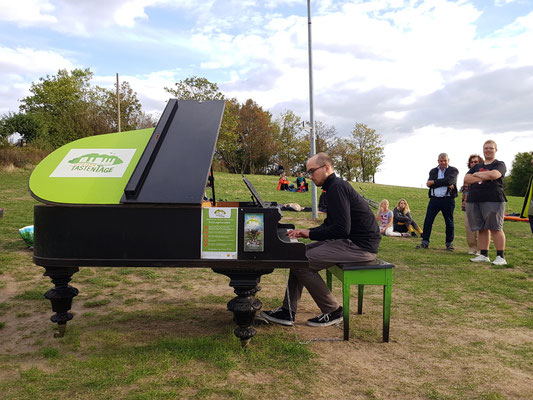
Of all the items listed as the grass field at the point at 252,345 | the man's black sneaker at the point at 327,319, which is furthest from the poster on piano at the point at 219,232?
the man's black sneaker at the point at 327,319

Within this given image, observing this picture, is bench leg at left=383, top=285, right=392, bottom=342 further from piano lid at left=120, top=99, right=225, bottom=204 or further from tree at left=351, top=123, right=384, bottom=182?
tree at left=351, top=123, right=384, bottom=182

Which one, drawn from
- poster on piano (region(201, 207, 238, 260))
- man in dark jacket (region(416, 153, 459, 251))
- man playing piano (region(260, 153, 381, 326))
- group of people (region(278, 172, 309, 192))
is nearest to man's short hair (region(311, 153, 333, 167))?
man playing piano (region(260, 153, 381, 326))

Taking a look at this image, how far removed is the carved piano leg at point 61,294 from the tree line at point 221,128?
32.0 metres

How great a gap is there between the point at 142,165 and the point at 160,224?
0.57 meters

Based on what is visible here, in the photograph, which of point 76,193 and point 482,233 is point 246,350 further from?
point 482,233

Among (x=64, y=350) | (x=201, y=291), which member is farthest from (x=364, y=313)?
(x=64, y=350)

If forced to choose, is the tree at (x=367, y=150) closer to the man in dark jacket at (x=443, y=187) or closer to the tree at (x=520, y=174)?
the tree at (x=520, y=174)

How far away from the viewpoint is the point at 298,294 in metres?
4.51

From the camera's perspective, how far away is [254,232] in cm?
338

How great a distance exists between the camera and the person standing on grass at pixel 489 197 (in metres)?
7.48

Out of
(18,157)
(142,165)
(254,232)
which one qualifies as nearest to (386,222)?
(254,232)

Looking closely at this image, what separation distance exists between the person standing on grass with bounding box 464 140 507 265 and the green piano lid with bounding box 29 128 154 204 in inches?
243

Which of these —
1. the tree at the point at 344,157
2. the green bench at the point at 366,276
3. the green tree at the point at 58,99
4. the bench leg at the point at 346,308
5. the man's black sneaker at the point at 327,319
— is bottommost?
the man's black sneaker at the point at 327,319

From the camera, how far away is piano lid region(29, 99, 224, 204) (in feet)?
11.1
